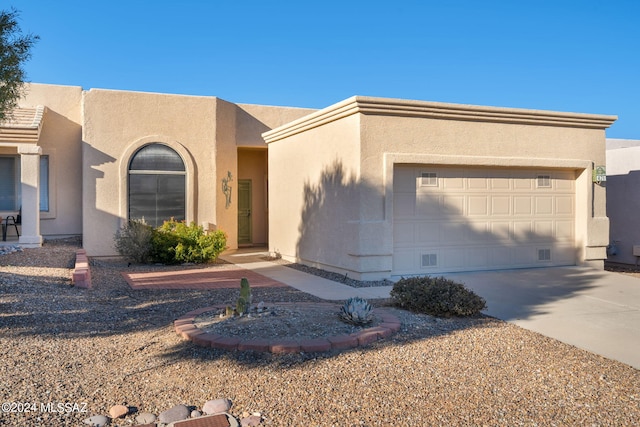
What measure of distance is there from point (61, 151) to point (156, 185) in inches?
121

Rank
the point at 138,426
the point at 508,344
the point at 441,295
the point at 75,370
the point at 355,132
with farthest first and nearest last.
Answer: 1. the point at 355,132
2. the point at 441,295
3. the point at 508,344
4. the point at 75,370
5. the point at 138,426

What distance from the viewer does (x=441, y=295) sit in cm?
718

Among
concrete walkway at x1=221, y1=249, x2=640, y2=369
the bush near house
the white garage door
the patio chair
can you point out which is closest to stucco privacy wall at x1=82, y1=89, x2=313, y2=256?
the bush near house

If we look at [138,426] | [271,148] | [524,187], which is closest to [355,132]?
[524,187]

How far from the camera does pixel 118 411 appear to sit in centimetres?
410

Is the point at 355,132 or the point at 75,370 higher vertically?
the point at 355,132

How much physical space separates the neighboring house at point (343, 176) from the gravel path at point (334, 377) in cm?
438

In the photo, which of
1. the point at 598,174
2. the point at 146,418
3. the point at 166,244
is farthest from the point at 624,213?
the point at 146,418

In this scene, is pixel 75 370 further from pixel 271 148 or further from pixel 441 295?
pixel 271 148

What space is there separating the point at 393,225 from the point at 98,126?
874 centimetres

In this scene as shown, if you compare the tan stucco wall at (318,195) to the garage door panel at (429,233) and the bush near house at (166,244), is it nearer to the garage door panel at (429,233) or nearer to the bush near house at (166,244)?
the garage door panel at (429,233)

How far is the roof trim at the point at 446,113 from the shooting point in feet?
34.6

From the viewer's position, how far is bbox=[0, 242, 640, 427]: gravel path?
13.7ft

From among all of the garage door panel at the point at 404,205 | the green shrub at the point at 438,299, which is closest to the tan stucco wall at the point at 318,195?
the garage door panel at the point at 404,205
